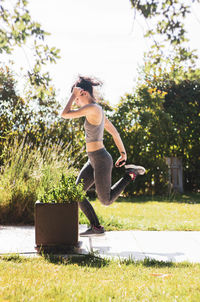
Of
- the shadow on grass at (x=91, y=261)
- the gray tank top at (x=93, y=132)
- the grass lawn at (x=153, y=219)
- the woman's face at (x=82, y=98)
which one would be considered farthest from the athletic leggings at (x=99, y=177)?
the grass lawn at (x=153, y=219)

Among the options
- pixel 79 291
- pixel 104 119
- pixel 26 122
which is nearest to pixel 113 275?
pixel 79 291

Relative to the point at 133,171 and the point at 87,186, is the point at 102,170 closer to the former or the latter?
the point at 87,186

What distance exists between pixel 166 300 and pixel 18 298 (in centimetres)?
93

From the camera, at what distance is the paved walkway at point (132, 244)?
3814 millimetres

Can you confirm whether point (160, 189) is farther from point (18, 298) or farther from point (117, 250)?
point (18, 298)

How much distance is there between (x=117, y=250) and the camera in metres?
4.01

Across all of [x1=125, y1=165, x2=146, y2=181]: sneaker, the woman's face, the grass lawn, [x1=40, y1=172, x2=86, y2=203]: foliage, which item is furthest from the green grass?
the grass lawn

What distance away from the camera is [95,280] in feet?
8.99

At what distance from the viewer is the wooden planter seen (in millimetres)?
3768

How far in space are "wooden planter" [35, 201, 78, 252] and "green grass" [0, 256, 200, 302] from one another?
27 cm

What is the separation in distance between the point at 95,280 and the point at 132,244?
1.65 metres

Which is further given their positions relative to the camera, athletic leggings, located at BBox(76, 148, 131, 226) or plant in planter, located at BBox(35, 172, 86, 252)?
athletic leggings, located at BBox(76, 148, 131, 226)

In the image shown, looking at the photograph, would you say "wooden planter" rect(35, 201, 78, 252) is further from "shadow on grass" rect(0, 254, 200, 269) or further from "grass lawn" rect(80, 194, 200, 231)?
"grass lawn" rect(80, 194, 200, 231)

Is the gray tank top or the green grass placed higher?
the gray tank top
